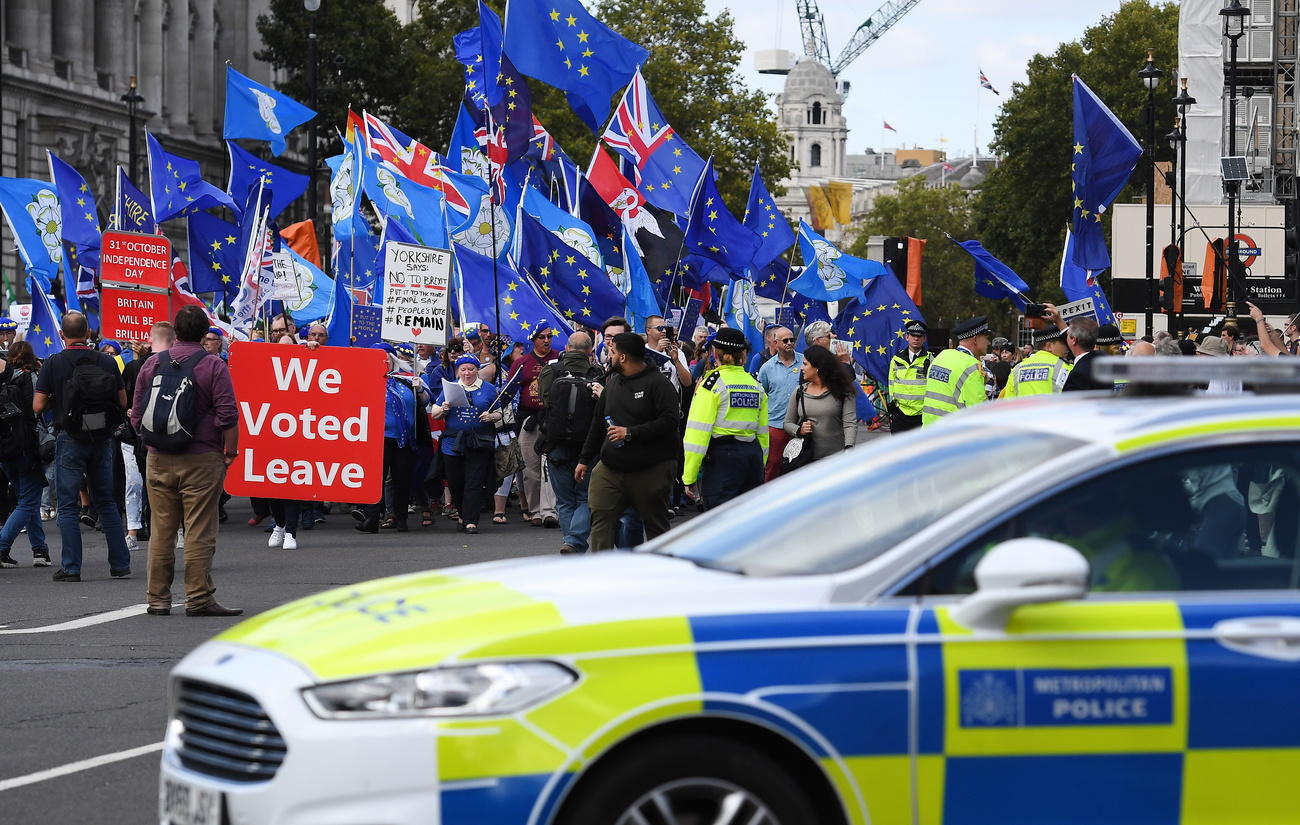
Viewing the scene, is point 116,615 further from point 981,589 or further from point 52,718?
point 981,589

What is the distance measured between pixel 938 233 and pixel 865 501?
444ft

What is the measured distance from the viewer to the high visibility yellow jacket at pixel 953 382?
593 inches

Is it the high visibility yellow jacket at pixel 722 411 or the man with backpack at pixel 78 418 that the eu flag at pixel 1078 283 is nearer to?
the high visibility yellow jacket at pixel 722 411

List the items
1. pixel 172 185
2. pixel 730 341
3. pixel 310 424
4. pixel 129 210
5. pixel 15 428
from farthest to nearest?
pixel 129 210, pixel 172 185, pixel 310 424, pixel 15 428, pixel 730 341

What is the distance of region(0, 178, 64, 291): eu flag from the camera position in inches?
999

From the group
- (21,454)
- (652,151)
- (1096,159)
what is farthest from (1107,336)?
(652,151)

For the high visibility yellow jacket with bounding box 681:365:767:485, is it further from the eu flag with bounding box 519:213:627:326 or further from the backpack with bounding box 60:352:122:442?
the eu flag with bounding box 519:213:627:326

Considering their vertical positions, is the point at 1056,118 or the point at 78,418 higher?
the point at 1056,118

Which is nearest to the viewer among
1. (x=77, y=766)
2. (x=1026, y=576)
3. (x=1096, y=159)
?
(x=1026, y=576)

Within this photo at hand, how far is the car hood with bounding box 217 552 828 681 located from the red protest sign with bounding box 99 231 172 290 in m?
17.6

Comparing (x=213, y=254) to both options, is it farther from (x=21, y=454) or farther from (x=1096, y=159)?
(x=1096, y=159)

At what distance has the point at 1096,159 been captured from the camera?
1823 cm

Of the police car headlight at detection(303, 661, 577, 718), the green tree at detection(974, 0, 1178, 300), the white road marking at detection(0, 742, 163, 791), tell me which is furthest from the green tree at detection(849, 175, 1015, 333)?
the police car headlight at detection(303, 661, 577, 718)

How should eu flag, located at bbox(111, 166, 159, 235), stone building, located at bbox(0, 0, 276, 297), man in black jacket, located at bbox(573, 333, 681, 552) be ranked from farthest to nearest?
stone building, located at bbox(0, 0, 276, 297) < eu flag, located at bbox(111, 166, 159, 235) < man in black jacket, located at bbox(573, 333, 681, 552)
